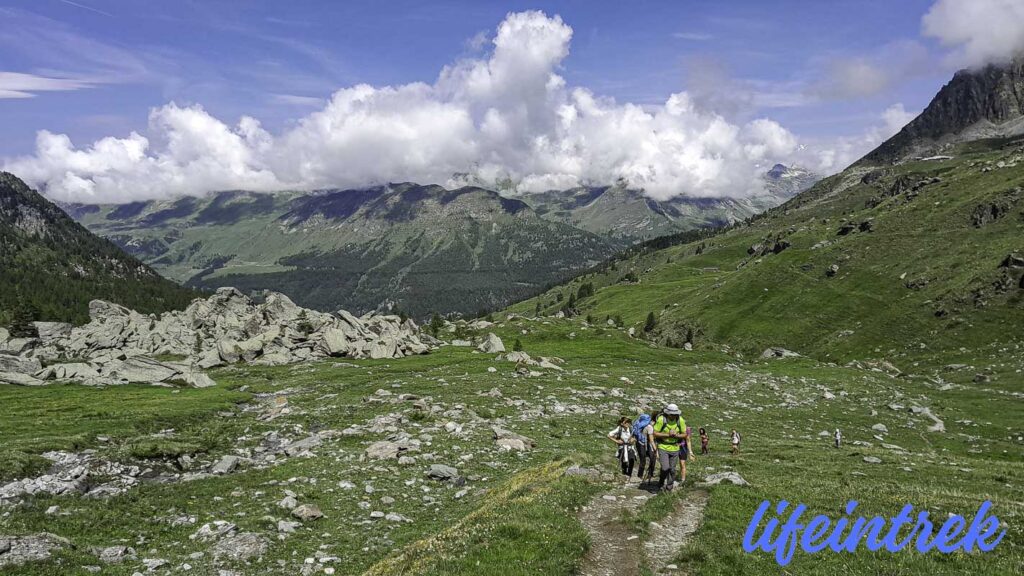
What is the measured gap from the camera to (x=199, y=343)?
11388 centimetres

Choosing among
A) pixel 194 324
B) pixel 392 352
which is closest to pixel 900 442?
pixel 392 352

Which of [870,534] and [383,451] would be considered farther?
[383,451]

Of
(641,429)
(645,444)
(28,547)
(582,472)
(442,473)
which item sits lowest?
(442,473)

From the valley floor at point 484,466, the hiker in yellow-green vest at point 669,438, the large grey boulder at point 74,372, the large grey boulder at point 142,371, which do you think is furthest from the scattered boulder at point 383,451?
the large grey boulder at point 74,372

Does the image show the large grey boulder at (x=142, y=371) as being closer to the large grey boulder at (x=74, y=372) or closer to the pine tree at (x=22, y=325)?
the large grey boulder at (x=74, y=372)

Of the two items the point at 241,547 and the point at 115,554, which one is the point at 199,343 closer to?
the point at 115,554

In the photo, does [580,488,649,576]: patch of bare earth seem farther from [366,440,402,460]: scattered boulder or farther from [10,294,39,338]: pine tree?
[10,294,39,338]: pine tree

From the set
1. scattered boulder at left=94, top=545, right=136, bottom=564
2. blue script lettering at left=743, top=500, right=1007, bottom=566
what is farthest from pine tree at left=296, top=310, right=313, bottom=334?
blue script lettering at left=743, top=500, right=1007, bottom=566

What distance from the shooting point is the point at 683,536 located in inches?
640

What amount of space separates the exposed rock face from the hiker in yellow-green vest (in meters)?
71.0

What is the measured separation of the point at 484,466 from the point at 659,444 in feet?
39.2

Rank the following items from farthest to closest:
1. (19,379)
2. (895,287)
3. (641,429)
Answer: (895,287) → (19,379) → (641,429)

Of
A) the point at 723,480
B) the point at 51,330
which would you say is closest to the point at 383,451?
the point at 723,480

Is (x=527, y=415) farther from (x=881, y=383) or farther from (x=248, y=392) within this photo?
(x=881, y=383)
